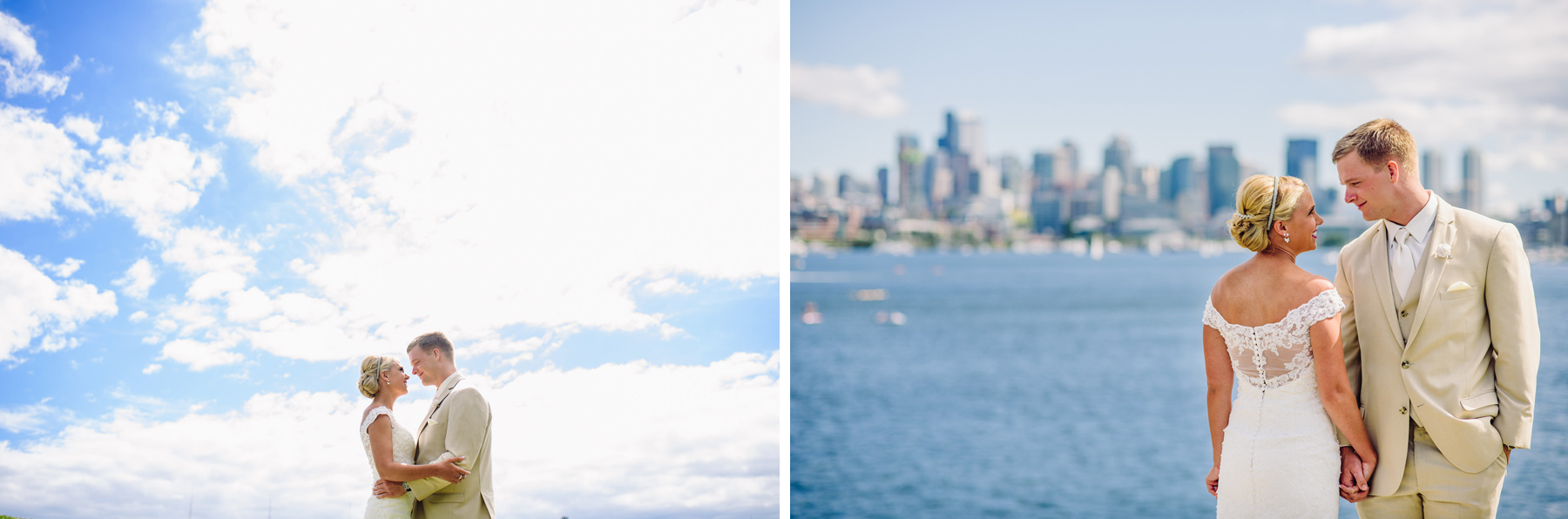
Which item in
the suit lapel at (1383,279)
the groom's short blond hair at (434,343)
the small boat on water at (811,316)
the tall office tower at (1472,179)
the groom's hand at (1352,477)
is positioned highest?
the tall office tower at (1472,179)

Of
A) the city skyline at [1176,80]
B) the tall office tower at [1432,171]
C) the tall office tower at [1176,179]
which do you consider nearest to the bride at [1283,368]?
the city skyline at [1176,80]

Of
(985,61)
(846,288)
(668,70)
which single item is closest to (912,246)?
(846,288)

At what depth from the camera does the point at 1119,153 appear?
125 feet

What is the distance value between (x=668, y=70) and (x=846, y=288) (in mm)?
33298

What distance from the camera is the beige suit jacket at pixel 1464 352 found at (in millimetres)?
1608

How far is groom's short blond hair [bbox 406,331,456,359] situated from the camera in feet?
8.21

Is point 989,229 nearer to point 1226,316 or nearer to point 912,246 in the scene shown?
point 912,246

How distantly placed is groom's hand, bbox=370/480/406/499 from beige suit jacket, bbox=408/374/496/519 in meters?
0.04

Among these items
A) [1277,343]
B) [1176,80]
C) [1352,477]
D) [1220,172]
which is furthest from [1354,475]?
[1176,80]

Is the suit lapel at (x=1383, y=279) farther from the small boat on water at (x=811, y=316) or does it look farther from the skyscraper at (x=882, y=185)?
the small boat on water at (x=811, y=316)

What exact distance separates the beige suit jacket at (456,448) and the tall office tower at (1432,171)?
2707cm

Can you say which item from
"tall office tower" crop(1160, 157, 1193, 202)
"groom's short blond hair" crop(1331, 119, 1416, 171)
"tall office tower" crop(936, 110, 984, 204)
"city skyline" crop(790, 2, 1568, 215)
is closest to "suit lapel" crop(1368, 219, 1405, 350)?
"groom's short blond hair" crop(1331, 119, 1416, 171)

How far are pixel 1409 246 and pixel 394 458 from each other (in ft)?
7.38

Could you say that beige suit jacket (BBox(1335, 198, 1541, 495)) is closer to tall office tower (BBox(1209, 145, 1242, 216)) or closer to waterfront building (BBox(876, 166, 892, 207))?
waterfront building (BBox(876, 166, 892, 207))
